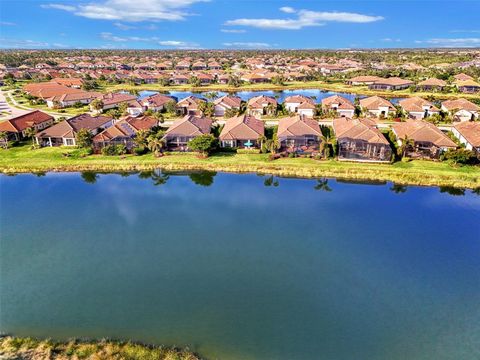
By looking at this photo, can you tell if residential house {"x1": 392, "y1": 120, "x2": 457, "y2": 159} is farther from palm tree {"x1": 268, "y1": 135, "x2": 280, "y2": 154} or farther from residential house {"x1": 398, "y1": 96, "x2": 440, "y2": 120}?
residential house {"x1": 398, "y1": 96, "x2": 440, "y2": 120}

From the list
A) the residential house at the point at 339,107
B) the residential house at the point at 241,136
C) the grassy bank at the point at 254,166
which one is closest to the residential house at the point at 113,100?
the grassy bank at the point at 254,166

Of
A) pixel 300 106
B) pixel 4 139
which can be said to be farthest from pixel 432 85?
pixel 4 139

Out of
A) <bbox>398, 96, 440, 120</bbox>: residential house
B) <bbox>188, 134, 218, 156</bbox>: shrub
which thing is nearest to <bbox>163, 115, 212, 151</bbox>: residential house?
<bbox>188, 134, 218, 156</bbox>: shrub

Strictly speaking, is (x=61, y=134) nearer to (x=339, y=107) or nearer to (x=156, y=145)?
(x=156, y=145)

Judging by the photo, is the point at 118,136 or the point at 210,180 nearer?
the point at 210,180

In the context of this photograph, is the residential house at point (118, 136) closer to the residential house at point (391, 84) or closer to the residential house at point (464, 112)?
the residential house at point (464, 112)
